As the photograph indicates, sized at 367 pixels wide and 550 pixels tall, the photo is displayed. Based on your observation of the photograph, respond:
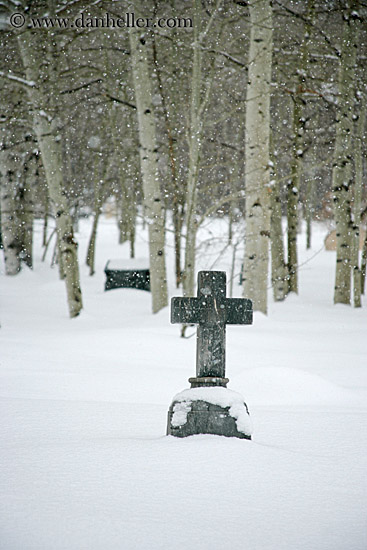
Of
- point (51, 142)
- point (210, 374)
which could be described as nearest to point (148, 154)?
point (51, 142)

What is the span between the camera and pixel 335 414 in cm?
Answer: 387

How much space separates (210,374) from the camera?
3162 mm

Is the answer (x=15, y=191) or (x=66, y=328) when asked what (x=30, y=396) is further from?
(x=15, y=191)

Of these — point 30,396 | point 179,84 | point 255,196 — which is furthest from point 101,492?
point 179,84

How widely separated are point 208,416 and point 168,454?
39cm

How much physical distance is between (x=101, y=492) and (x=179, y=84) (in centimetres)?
1148

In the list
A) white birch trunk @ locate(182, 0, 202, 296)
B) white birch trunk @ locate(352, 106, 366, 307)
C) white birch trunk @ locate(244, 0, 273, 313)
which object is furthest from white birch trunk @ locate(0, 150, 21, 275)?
white birch trunk @ locate(352, 106, 366, 307)

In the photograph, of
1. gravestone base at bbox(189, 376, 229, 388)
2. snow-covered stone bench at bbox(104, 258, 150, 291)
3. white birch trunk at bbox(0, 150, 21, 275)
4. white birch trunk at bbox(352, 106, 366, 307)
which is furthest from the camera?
snow-covered stone bench at bbox(104, 258, 150, 291)

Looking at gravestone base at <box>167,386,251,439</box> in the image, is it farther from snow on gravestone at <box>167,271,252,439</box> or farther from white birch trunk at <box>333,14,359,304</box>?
white birch trunk at <box>333,14,359,304</box>

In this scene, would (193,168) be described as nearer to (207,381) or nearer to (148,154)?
(148,154)

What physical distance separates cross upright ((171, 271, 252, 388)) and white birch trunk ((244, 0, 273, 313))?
5.13 m

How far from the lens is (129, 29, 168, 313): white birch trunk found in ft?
30.4

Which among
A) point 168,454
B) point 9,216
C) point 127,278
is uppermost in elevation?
point 9,216

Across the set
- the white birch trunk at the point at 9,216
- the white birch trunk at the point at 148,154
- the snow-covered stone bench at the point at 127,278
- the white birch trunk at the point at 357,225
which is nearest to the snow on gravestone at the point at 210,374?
the white birch trunk at the point at 148,154
